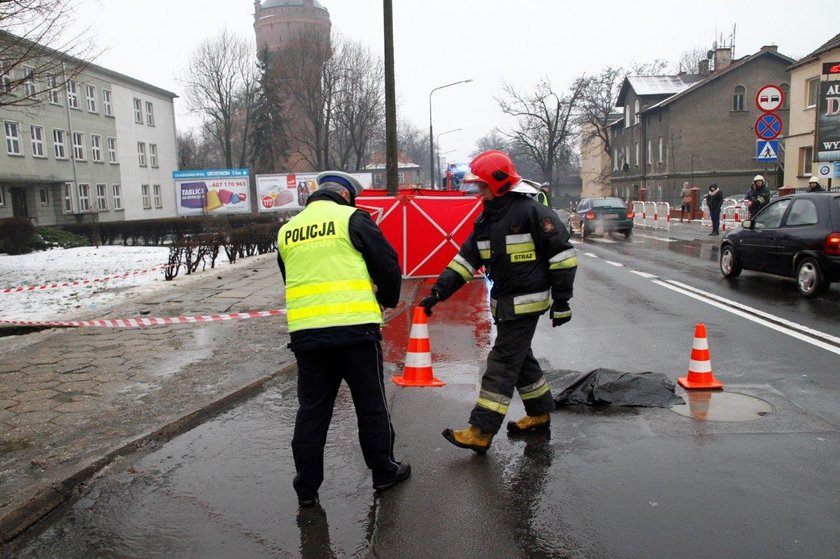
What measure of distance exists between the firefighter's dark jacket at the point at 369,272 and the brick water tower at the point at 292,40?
164ft

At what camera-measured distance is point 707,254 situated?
57.9 ft

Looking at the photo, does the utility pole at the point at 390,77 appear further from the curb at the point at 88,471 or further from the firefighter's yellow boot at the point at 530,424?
the firefighter's yellow boot at the point at 530,424

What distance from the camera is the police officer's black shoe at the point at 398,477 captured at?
→ 383cm

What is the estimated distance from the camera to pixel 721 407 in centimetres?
514

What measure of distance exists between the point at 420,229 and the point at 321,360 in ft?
31.8

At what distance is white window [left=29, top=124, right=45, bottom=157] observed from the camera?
36.6m

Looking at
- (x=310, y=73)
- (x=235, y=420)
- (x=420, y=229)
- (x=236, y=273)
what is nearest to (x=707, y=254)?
(x=420, y=229)

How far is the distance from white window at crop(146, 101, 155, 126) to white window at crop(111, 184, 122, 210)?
6.44m

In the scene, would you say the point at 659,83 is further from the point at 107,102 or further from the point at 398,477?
the point at 398,477

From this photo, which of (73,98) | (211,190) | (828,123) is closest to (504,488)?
(828,123)

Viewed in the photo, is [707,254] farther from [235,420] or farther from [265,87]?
[265,87]

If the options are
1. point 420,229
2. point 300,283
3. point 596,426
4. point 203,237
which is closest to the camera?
point 300,283

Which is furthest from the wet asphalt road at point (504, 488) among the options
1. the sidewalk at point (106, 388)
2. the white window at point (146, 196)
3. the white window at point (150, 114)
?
the white window at point (150, 114)

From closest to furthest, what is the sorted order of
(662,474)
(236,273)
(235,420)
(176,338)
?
(662,474), (235,420), (176,338), (236,273)
